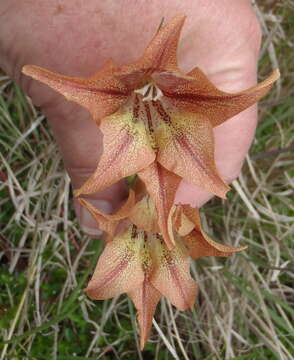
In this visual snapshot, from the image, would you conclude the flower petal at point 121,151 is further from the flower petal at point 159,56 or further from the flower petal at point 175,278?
the flower petal at point 175,278

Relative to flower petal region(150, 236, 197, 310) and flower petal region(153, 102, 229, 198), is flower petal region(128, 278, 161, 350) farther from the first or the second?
flower petal region(153, 102, 229, 198)

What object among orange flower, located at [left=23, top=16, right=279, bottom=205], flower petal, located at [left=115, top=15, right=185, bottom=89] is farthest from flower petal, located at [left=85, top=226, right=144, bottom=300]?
flower petal, located at [left=115, top=15, right=185, bottom=89]

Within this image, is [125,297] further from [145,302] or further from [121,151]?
[121,151]

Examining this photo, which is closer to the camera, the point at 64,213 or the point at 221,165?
the point at 221,165

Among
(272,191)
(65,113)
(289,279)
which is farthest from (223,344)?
(65,113)

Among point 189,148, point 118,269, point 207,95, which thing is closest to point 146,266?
point 118,269

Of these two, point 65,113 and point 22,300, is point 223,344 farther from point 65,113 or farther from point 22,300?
point 65,113

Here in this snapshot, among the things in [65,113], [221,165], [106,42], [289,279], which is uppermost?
[106,42]
